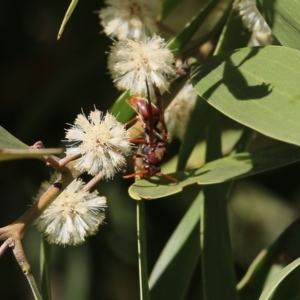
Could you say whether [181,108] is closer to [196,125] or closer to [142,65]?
[196,125]

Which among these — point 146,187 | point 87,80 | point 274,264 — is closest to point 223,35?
point 146,187

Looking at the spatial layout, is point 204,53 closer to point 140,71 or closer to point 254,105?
point 140,71

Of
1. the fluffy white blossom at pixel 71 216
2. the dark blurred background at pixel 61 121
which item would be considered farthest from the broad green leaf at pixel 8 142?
the dark blurred background at pixel 61 121

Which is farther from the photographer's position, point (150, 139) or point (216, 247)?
point (216, 247)

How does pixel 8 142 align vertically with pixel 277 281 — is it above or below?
above

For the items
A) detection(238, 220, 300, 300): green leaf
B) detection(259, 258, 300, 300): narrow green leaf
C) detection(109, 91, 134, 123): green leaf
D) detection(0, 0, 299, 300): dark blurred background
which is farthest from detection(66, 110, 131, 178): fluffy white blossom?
detection(0, 0, 299, 300): dark blurred background

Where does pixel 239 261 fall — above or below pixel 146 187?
below

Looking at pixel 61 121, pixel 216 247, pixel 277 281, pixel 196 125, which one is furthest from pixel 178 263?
pixel 61 121
